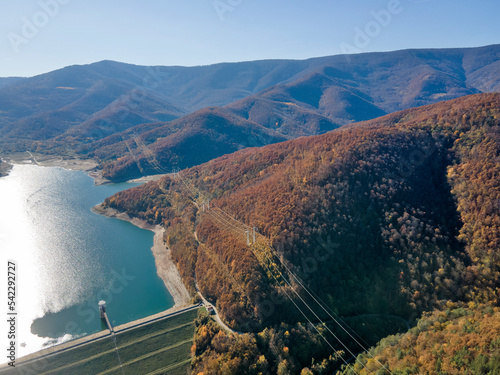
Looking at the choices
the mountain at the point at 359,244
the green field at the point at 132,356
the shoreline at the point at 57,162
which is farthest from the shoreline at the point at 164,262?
the shoreline at the point at 57,162

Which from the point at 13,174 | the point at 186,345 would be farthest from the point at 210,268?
the point at 13,174

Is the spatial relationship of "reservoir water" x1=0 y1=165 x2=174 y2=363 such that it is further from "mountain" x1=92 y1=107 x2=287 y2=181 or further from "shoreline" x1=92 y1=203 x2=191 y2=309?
"mountain" x1=92 y1=107 x2=287 y2=181

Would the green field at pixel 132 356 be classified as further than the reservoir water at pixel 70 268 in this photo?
No

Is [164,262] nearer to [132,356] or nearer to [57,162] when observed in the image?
[132,356]

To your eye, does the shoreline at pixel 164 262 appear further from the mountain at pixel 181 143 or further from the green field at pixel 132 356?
the mountain at pixel 181 143

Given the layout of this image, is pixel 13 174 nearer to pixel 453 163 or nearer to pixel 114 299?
pixel 114 299
